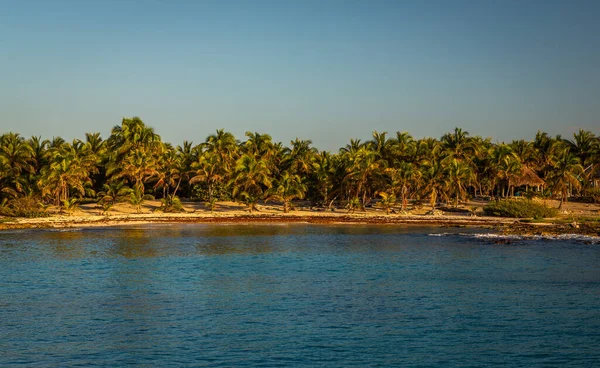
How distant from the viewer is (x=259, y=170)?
76188 millimetres

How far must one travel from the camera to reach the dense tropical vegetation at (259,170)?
237ft

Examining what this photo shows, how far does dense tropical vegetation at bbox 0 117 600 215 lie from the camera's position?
A: 72.3m

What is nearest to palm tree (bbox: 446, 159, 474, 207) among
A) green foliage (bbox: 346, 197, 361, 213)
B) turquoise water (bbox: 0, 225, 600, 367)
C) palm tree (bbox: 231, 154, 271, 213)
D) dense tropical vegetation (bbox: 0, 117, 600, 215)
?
dense tropical vegetation (bbox: 0, 117, 600, 215)

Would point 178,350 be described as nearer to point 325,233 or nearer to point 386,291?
point 386,291

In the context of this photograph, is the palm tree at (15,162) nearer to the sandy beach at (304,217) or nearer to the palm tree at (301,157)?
the sandy beach at (304,217)

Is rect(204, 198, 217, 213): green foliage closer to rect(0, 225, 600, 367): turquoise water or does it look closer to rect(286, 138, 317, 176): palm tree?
rect(286, 138, 317, 176): palm tree

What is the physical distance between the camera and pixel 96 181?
8662 centimetres

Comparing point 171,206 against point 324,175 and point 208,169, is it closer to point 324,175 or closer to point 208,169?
point 208,169

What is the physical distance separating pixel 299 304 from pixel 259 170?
161 ft

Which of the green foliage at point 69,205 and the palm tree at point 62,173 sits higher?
the palm tree at point 62,173

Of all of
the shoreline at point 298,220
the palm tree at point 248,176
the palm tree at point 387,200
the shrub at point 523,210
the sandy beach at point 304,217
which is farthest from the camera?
the palm tree at point 248,176

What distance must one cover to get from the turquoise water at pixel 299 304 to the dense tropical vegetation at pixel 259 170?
24.3m

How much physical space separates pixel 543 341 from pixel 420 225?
4588cm

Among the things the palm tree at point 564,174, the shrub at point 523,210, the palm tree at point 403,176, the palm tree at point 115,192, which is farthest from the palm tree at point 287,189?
the palm tree at point 564,174
